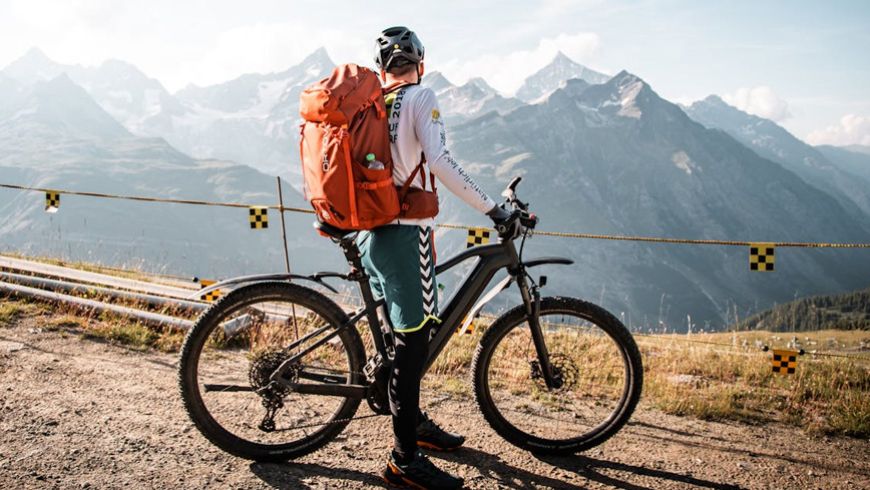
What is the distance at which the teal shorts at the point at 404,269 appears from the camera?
3422 millimetres

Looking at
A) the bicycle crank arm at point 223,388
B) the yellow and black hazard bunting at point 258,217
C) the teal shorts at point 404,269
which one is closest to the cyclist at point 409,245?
the teal shorts at point 404,269

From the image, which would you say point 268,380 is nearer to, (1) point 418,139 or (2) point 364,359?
(2) point 364,359

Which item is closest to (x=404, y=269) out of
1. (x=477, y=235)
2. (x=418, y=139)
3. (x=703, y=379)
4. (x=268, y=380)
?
(x=418, y=139)

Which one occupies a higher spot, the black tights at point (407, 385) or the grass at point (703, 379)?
the black tights at point (407, 385)

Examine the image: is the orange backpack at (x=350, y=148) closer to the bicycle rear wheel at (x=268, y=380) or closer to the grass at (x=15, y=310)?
the bicycle rear wheel at (x=268, y=380)

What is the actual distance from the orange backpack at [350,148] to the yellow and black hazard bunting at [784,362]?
582cm

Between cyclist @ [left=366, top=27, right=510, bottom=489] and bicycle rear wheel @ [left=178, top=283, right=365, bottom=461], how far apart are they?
0.41 meters

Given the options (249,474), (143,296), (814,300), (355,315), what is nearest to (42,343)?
(143,296)

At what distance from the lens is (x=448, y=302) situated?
3971 mm

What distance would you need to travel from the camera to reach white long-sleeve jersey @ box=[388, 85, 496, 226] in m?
3.34

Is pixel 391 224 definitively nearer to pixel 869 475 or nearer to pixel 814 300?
pixel 869 475

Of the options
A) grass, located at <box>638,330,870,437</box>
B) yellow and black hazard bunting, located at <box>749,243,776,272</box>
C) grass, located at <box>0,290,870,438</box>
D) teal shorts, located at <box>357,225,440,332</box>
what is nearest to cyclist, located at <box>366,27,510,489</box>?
teal shorts, located at <box>357,225,440,332</box>

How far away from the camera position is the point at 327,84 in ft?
10.6

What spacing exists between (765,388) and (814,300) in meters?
185
